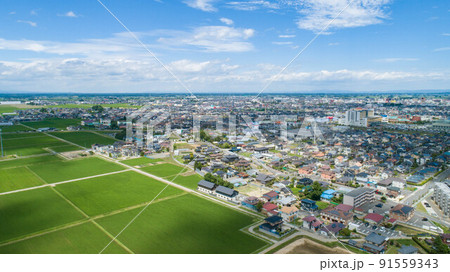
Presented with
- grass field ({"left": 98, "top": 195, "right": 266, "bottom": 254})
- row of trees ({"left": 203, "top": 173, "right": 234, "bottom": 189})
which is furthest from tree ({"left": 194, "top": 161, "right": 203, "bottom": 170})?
grass field ({"left": 98, "top": 195, "right": 266, "bottom": 254})

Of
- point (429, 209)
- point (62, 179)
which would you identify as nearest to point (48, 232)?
point (62, 179)

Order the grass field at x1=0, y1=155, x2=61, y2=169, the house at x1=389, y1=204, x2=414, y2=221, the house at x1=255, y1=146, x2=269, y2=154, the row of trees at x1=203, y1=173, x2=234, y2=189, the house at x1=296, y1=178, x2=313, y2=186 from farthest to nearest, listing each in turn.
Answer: the house at x1=255, y1=146, x2=269, y2=154, the grass field at x1=0, y1=155, x2=61, y2=169, the house at x1=296, y1=178, x2=313, y2=186, the row of trees at x1=203, y1=173, x2=234, y2=189, the house at x1=389, y1=204, x2=414, y2=221

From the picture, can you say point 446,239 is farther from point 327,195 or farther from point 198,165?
point 198,165

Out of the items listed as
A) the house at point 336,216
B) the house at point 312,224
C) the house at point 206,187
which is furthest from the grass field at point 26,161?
the house at point 336,216

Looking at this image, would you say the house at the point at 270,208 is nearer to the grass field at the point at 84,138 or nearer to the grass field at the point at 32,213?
the grass field at the point at 32,213

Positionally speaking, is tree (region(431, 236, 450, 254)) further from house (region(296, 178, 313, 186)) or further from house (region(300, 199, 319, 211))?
house (region(296, 178, 313, 186))

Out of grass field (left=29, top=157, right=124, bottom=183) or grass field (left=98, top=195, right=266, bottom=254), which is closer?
grass field (left=98, top=195, right=266, bottom=254)

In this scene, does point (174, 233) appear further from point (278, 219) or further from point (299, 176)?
point (299, 176)
